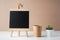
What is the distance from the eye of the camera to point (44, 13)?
2.71 meters

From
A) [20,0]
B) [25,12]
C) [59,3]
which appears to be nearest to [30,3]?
[20,0]

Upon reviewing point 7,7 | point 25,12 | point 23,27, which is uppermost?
point 7,7

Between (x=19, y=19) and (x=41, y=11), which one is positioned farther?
(x=41, y=11)

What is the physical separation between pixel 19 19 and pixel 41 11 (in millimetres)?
1331

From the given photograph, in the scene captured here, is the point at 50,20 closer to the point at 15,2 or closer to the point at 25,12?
the point at 15,2

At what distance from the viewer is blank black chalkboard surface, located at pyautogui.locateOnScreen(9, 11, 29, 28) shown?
56.1 inches

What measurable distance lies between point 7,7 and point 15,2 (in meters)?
0.21

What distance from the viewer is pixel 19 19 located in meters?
1.44

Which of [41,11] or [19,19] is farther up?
[41,11]

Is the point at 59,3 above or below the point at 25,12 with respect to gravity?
above

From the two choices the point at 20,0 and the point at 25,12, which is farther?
the point at 20,0

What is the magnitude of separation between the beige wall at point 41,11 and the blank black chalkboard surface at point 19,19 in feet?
3.99

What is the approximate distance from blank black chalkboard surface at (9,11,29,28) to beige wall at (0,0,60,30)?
3.99ft

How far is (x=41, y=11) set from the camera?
2.71 meters
